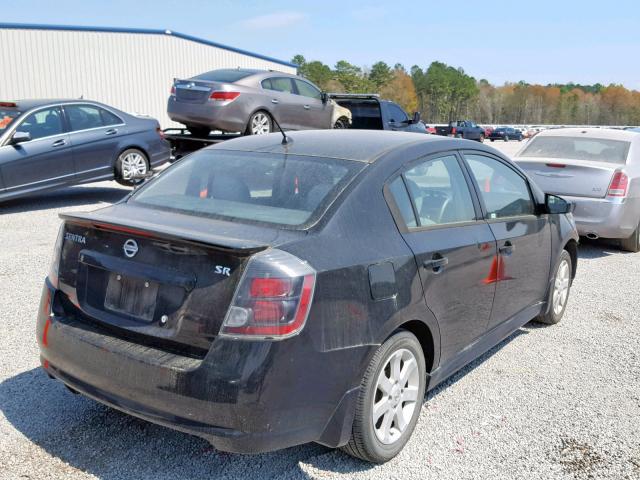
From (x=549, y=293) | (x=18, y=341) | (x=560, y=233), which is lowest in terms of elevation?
(x=18, y=341)

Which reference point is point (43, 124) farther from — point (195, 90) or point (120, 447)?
point (120, 447)

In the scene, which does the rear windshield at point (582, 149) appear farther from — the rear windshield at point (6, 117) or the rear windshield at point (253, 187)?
the rear windshield at point (6, 117)

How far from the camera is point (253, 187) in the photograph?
3537 mm

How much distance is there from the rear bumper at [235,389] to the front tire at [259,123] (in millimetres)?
9520

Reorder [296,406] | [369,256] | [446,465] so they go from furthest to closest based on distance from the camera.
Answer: [446,465] → [369,256] → [296,406]

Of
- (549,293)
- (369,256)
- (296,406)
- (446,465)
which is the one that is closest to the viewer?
(296,406)

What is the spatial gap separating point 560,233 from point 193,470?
11.5 ft

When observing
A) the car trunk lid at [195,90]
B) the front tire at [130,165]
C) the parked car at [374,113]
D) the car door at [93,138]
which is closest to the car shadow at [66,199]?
the front tire at [130,165]

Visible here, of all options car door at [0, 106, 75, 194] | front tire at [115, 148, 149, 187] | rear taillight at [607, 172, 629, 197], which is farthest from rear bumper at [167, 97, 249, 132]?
rear taillight at [607, 172, 629, 197]

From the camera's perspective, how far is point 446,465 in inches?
128

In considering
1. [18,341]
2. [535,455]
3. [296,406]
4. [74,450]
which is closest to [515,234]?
[535,455]

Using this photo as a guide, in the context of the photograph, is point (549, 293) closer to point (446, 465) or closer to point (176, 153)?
point (446, 465)

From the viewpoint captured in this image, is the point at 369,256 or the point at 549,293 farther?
the point at 549,293

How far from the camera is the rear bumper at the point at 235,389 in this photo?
103 inches
